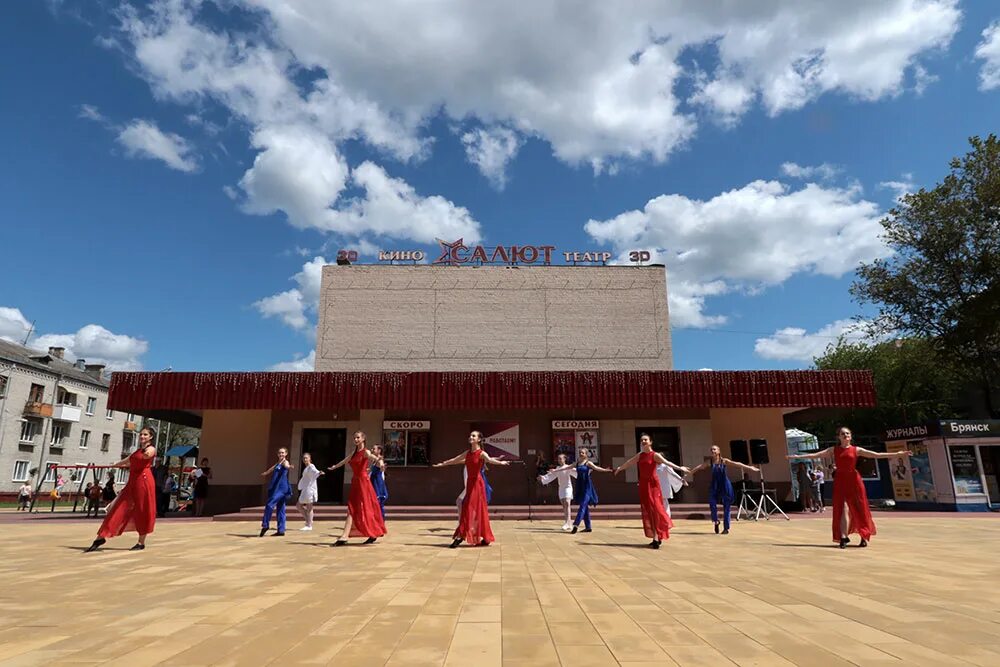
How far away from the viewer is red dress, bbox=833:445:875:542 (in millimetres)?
10453

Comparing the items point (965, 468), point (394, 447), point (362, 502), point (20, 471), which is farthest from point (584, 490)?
point (20, 471)

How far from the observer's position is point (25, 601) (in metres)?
5.79

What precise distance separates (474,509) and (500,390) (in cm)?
894

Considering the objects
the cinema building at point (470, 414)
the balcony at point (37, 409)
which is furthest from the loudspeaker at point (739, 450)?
the balcony at point (37, 409)

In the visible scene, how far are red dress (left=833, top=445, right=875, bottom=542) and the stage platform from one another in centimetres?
857

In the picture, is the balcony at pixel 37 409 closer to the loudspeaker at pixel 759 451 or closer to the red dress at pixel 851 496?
the loudspeaker at pixel 759 451

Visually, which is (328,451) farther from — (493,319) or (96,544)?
(96,544)

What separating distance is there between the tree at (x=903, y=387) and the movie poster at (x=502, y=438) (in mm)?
32011

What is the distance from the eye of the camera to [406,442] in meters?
20.8

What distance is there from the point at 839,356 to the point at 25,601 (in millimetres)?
56420

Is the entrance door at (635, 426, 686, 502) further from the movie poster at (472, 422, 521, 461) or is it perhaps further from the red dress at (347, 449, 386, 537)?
the red dress at (347, 449, 386, 537)

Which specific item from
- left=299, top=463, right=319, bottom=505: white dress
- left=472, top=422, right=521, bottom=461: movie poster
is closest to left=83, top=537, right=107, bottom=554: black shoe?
left=299, top=463, right=319, bottom=505: white dress

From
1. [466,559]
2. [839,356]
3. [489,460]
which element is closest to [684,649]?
[466,559]

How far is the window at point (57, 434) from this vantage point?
46.3 meters
